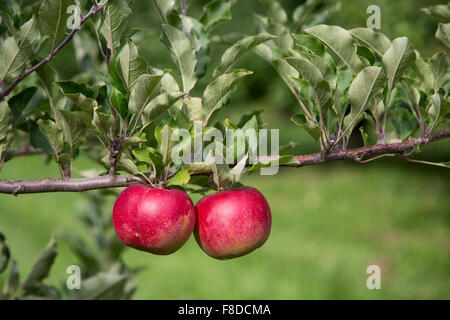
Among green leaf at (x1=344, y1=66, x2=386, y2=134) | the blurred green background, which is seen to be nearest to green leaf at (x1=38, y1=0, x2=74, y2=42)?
green leaf at (x1=344, y1=66, x2=386, y2=134)

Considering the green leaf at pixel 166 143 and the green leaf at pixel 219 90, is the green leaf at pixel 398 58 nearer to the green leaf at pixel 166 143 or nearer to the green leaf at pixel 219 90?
the green leaf at pixel 219 90

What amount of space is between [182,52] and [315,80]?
0.22 metres

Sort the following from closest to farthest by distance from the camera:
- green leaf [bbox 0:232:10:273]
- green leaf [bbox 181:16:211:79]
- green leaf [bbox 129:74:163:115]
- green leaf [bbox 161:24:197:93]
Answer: green leaf [bbox 129:74:163:115]
green leaf [bbox 161:24:197:93]
green leaf [bbox 181:16:211:79]
green leaf [bbox 0:232:10:273]

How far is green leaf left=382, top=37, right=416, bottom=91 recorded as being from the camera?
0.77m

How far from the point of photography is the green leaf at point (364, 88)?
755 mm

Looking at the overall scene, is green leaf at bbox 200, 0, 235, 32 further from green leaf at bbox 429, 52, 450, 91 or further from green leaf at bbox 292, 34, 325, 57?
green leaf at bbox 429, 52, 450, 91

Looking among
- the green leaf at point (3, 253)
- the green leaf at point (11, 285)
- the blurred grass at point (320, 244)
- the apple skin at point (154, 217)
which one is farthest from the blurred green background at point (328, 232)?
the apple skin at point (154, 217)

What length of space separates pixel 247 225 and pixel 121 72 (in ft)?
0.99

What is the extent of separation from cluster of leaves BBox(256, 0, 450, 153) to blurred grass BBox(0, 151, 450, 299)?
151cm

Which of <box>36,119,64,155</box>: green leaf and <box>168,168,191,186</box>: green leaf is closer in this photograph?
<box>168,168,191,186</box>: green leaf

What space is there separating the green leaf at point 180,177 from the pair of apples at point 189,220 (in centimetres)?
3

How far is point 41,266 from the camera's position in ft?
3.82

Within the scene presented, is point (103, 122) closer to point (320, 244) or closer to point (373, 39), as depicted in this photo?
point (373, 39)

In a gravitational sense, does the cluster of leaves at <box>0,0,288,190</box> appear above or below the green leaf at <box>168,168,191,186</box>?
above
